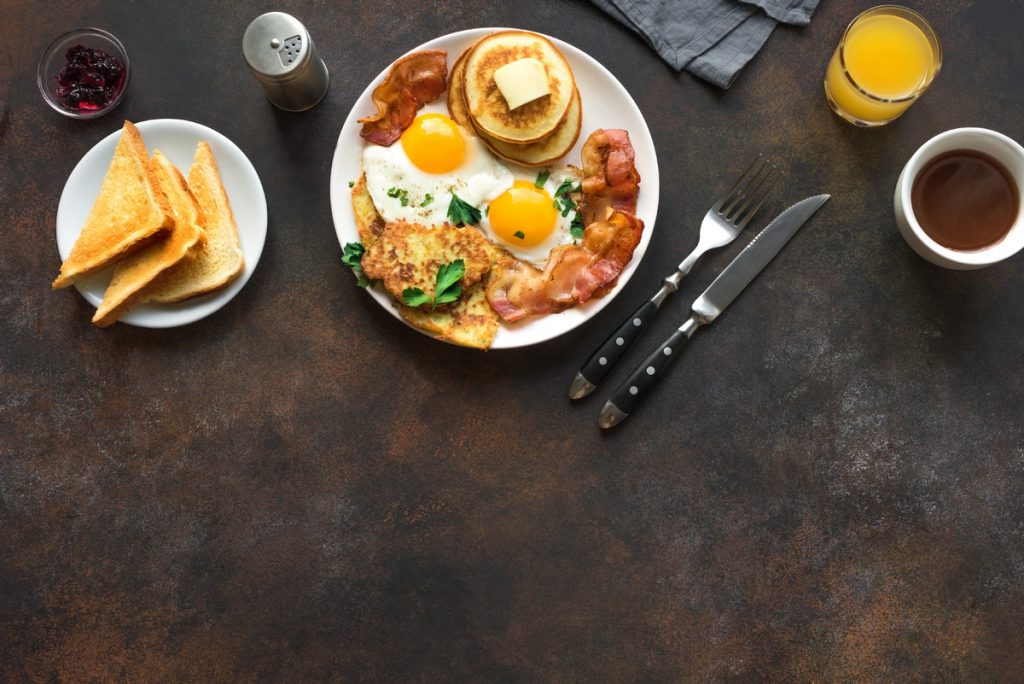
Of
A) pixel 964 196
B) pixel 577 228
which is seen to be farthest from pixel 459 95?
pixel 964 196

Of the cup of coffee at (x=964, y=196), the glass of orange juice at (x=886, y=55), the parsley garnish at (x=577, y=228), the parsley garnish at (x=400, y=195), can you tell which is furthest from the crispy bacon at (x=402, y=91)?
the cup of coffee at (x=964, y=196)

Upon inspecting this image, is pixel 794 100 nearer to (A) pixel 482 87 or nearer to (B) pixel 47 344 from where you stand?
(A) pixel 482 87

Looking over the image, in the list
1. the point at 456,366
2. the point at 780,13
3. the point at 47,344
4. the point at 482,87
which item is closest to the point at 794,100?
the point at 780,13

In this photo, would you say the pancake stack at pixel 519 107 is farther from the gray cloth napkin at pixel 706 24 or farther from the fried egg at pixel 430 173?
the gray cloth napkin at pixel 706 24

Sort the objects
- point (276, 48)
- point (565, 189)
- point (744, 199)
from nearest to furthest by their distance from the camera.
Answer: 1. point (276, 48)
2. point (565, 189)
3. point (744, 199)

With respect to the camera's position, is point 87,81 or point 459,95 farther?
point 87,81

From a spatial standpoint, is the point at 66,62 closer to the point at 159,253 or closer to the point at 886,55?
the point at 159,253
